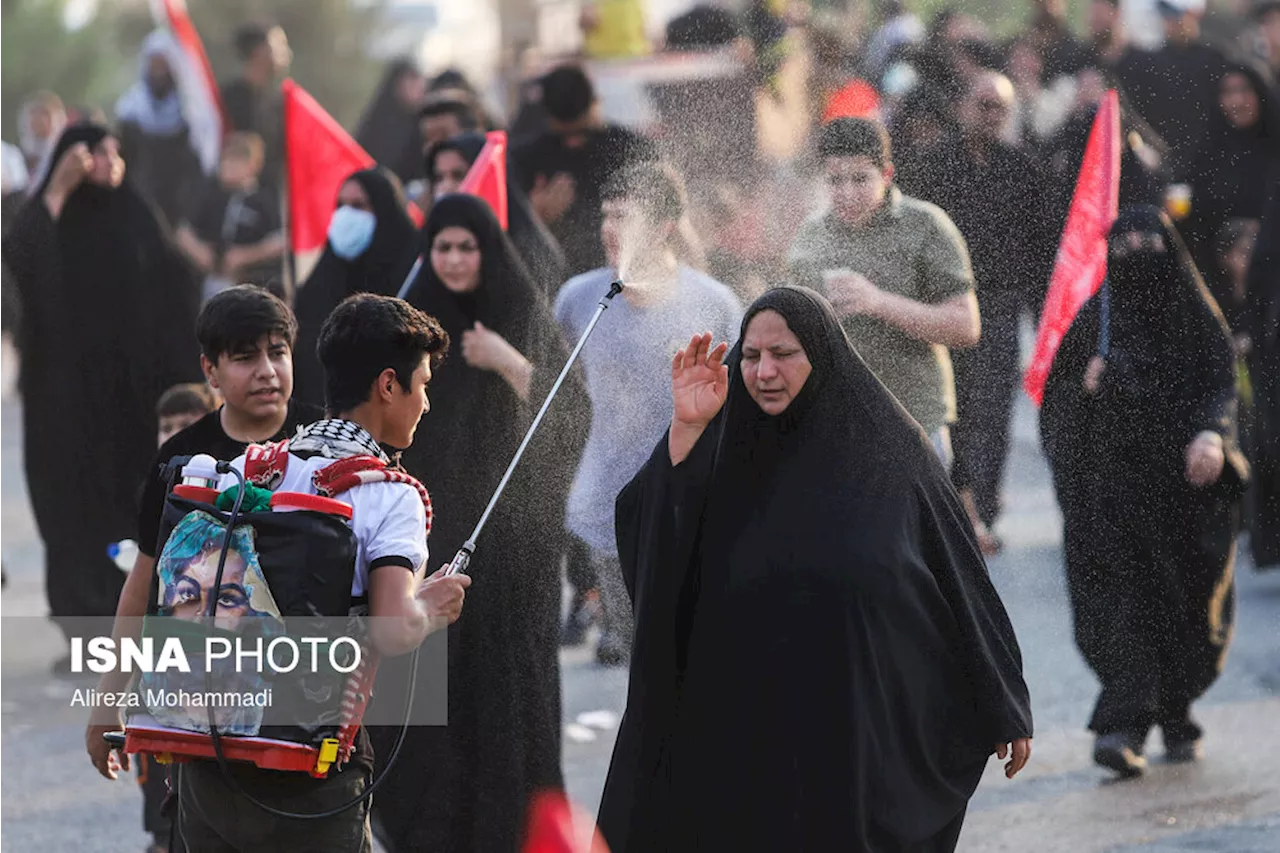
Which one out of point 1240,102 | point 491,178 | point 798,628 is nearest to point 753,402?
point 798,628

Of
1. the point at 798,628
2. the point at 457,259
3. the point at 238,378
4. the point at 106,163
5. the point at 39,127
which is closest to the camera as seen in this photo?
the point at 798,628

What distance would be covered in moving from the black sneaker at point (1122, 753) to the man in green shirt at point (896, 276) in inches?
34.8

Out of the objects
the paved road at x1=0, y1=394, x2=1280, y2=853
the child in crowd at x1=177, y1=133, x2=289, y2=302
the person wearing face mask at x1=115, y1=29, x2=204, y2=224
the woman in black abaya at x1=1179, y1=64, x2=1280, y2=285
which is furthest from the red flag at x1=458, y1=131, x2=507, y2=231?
the person wearing face mask at x1=115, y1=29, x2=204, y2=224

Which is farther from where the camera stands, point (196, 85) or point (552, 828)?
point (196, 85)

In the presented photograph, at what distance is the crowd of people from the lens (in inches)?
167

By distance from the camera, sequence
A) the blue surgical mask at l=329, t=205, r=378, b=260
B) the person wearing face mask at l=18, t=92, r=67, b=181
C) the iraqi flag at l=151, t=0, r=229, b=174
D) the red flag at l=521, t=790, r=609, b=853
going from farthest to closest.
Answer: the person wearing face mask at l=18, t=92, r=67, b=181 → the iraqi flag at l=151, t=0, r=229, b=174 → the blue surgical mask at l=329, t=205, r=378, b=260 → the red flag at l=521, t=790, r=609, b=853

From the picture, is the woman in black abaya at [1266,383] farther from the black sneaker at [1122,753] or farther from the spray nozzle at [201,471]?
the spray nozzle at [201,471]

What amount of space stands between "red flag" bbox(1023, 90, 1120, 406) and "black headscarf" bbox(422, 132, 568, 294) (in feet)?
4.87

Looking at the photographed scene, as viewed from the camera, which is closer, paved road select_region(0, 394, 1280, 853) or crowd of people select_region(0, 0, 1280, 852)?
crowd of people select_region(0, 0, 1280, 852)

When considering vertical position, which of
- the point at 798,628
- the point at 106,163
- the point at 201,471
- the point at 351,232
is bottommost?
the point at 798,628

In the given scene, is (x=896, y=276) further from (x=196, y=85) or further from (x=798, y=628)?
(x=196, y=85)

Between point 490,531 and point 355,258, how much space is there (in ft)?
5.55

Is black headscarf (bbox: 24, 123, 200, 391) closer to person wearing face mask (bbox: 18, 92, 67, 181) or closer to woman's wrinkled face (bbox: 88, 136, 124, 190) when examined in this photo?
woman's wrinkled face (bbox: 88, 136, 124, 190)

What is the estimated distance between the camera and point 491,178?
7.05m
